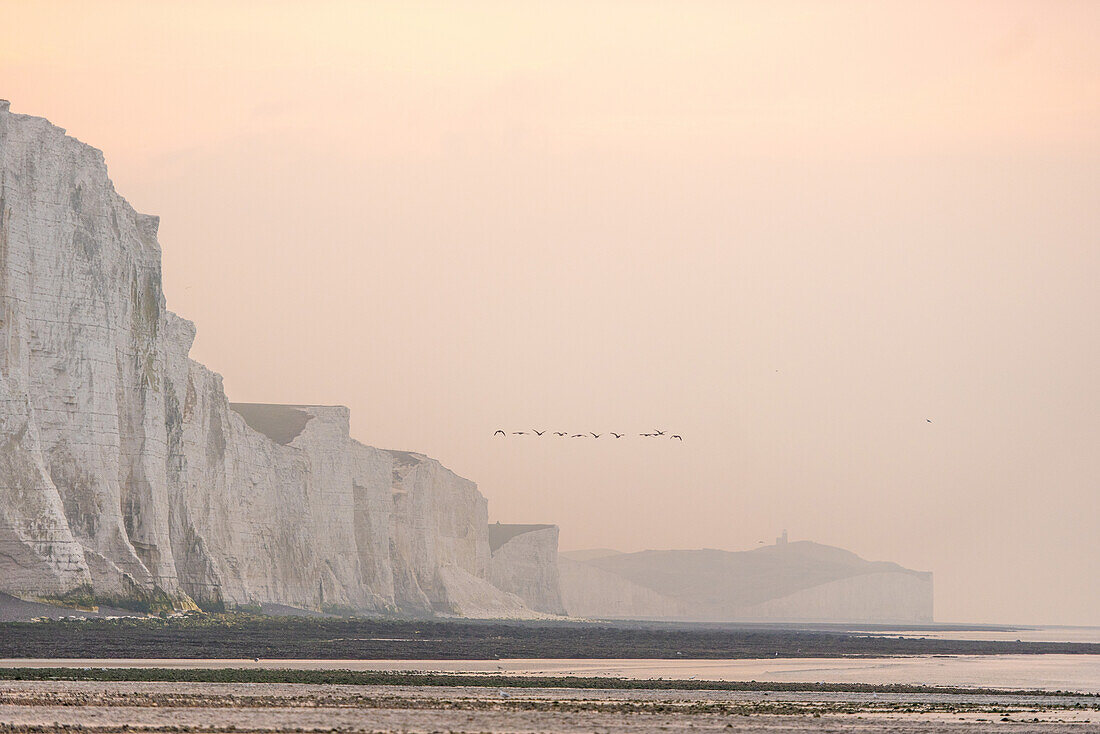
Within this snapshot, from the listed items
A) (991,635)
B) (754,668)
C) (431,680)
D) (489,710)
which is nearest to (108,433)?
(754,668)

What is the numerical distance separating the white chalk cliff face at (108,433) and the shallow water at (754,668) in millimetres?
19572

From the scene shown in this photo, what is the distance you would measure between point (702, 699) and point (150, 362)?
44.2 m

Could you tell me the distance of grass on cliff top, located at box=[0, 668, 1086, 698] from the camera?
28.0 m

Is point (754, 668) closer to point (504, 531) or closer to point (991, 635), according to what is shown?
point (991, 635)

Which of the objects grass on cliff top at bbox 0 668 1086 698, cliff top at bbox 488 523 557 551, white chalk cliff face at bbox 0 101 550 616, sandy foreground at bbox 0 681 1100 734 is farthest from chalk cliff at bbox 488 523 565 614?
sandy foreground at bbox 0 681 1100 734

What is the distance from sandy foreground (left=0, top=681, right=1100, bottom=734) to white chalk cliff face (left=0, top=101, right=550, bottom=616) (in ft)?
89.0

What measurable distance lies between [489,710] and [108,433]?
38.9m

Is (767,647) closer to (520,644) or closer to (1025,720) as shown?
(520,644)

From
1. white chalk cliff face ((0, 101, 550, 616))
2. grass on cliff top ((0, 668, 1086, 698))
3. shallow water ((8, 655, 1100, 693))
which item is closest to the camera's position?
grass on cliff top ((0, 668, 1086, 698))

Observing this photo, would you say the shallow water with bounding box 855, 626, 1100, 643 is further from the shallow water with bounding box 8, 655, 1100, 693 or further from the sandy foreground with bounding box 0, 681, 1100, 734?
the sandy foreground with bounding box 0, 681, 1100, 734

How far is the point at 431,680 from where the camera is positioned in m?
29.8

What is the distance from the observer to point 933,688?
31734 mm

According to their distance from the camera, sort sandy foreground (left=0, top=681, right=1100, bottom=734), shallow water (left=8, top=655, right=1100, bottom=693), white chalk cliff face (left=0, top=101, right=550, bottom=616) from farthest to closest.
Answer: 1. white chalk cliff face (left=0, top=101, right=550, bottom=616)
2. shallow water (left=8, top=655, right=1100, bottom=693)
3. sandy foreground (left=0, top=681, right=1100, bottom=734)

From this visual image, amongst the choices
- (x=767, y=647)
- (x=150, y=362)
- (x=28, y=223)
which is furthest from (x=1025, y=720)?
(x=150, y=362)
